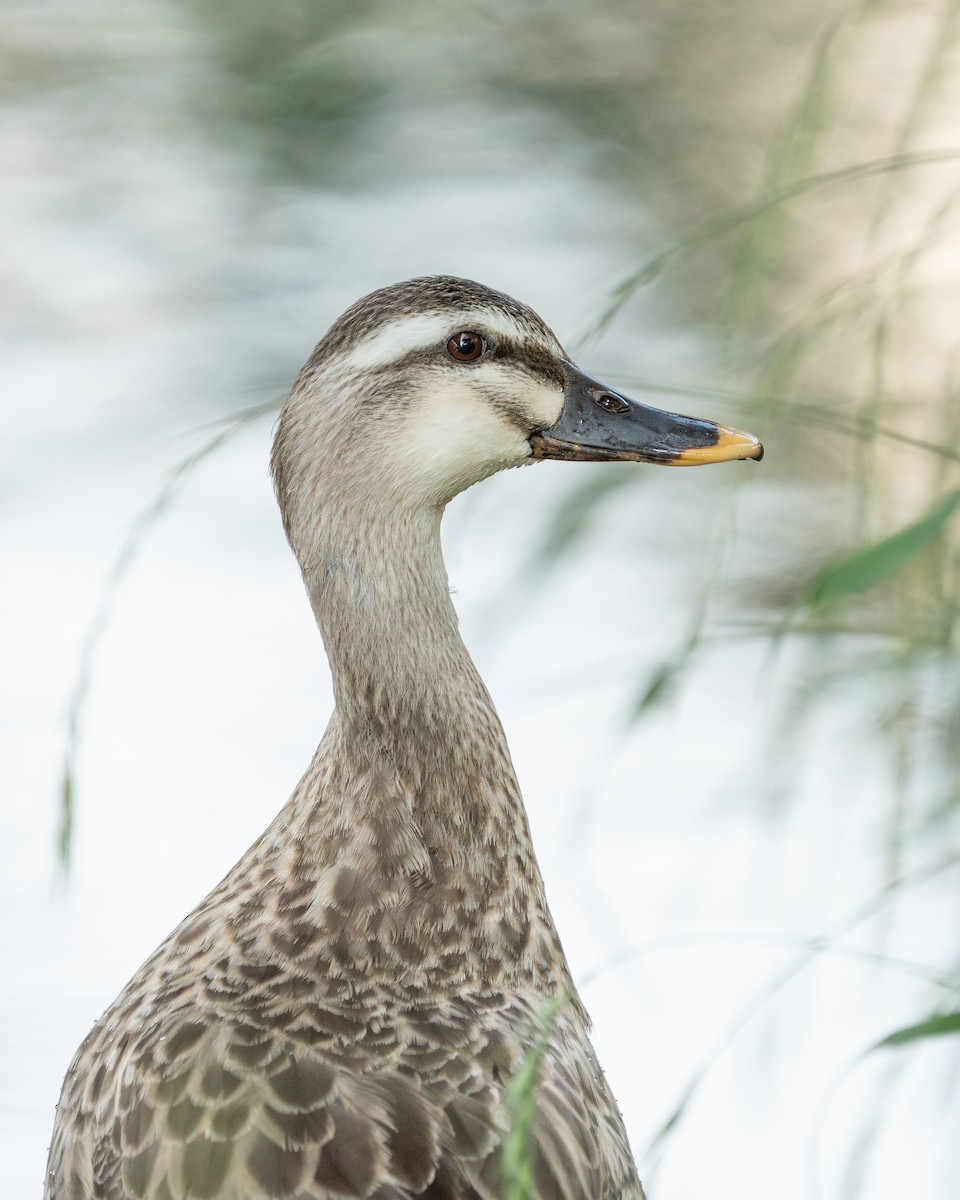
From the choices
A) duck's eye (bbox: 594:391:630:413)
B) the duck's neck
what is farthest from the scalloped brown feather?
duck's eye (bbox: 594:391:630:413)

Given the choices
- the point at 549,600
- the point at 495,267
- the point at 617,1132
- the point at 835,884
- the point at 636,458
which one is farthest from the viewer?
the point at 495,267

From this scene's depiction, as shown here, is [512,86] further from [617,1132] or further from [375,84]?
[617,1132]

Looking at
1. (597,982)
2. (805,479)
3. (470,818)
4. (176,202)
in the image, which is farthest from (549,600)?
(176,202)

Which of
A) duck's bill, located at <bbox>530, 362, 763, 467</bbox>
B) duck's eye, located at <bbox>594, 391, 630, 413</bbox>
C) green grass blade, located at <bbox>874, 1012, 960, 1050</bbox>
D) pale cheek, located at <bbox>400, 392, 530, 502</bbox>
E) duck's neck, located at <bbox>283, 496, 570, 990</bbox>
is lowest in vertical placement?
green grass blade, located at <bbox>874, 1012, 960, 1050</bbox>

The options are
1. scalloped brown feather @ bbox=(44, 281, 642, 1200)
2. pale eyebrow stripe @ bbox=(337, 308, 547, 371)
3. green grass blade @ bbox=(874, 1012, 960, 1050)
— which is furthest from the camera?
pale eyebrow stripe @ bbox=(337, 308, 547, 371)

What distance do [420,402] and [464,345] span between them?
0.09 meters

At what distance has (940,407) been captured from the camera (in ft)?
6.77

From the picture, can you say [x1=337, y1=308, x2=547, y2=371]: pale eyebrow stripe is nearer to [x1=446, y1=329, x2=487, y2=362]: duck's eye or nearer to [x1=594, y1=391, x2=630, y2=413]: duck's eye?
[x1=446, y1=329, x2=487, y2=362]: duck's eye

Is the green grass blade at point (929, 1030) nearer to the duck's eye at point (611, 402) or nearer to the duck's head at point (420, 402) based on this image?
the duck's head at point (420, 402)

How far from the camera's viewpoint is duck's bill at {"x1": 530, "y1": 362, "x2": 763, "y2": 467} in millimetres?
2115

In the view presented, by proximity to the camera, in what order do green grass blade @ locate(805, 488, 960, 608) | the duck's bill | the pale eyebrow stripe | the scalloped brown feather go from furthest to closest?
1. the duck's bill
2. the pale eyebrow stripe
3. the scalloped brown feather
4. green grass blade @ locate(805, 488, 960, 608)

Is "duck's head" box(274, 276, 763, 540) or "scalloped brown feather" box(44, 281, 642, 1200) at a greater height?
"duck's head" box(274, 276, 763, 540)

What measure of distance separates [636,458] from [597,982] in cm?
113

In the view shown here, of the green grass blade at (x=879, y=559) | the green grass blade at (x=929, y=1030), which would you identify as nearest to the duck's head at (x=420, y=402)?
the green grass blade at (x=879, y=559)
